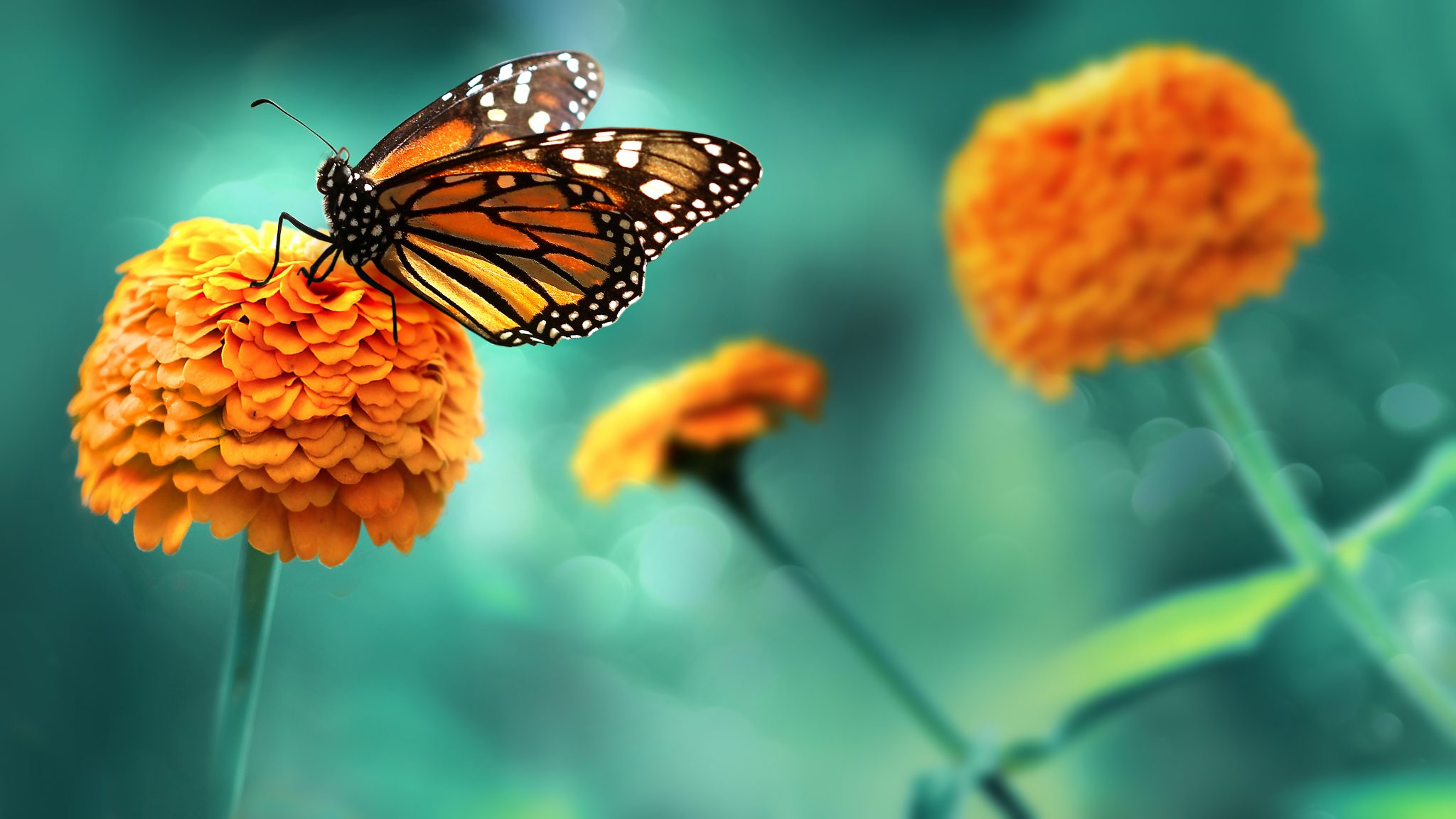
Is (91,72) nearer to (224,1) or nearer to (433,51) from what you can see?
(224,1)

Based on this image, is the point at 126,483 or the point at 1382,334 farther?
the point at 1382,334

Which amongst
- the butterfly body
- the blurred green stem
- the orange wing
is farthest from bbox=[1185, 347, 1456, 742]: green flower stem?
the butterfly body

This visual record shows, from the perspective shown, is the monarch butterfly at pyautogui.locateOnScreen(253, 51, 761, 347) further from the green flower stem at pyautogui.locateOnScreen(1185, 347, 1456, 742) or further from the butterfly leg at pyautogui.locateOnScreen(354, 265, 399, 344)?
the green flower stem at pyautogui.locateOnScreen(1185, 347, 1456, 742)

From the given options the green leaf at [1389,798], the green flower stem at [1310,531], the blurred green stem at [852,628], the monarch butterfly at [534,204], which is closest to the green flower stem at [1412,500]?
the green flower stem at [1310,531]

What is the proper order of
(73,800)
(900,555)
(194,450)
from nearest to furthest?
(194,450), (73,800), (900,555)

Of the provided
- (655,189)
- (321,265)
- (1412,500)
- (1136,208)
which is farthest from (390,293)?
(1412,500)

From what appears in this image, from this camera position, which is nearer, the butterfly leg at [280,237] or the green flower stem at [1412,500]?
the butterfly leg at [280,237]

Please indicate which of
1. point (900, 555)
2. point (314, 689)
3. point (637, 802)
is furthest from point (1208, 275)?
point (314, 689)

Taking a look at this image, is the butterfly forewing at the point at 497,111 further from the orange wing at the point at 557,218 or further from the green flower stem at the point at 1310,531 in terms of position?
the green flower stem at the point at 1310,531

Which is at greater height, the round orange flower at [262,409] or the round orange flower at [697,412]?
the round orange flower at [697,412]
